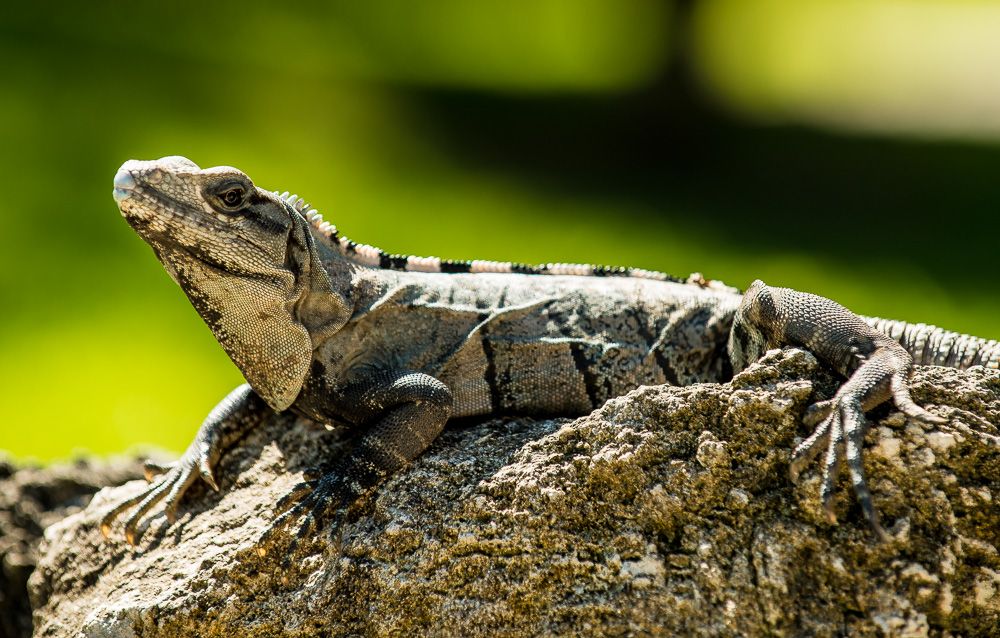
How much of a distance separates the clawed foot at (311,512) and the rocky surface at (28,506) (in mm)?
2383

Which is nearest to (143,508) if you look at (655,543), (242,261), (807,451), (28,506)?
(242,261)

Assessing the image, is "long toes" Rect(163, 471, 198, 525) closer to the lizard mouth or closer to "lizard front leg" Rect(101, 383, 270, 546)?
"lizard front leg" Rect(101, 383, 270, 546)

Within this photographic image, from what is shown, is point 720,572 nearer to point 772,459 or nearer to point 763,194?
point 772,459

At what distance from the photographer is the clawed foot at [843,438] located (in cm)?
268

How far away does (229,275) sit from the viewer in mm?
3512

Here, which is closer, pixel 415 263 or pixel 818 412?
pixel 818 412

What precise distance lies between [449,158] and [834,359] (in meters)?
9.13

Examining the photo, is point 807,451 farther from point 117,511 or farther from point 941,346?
point 117,511

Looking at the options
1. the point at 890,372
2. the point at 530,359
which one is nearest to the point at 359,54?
the point at 530,359

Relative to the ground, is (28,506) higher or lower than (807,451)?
lower

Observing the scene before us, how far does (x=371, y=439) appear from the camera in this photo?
11.0 feet

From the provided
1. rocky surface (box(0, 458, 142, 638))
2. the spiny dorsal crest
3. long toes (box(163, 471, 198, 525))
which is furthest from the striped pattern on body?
rocky surface (box(0, 458, 142, 638))

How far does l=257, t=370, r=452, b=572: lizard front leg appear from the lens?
324 cm

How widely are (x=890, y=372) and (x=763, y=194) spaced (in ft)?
28.6
